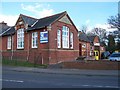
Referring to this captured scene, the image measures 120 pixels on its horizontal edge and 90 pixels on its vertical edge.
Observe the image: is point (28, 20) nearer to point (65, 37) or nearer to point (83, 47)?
point (65, 37)

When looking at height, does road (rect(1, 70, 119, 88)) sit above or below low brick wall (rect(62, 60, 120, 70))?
below

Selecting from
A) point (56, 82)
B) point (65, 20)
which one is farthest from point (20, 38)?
point (56, 82)

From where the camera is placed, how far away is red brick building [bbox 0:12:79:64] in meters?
29.9

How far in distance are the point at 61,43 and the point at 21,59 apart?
734 cm

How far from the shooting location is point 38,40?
31000 millimetres

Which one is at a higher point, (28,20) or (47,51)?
(28,20)

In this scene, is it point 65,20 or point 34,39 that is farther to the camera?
point 65,20

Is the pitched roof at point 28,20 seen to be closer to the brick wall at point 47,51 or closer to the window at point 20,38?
the brick wall at point 47,51

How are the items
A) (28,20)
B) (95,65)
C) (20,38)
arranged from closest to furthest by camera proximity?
(95,65) → (28,20) → (20,38)

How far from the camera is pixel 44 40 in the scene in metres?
30.0

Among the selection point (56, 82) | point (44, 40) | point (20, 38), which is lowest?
point (56, 82)

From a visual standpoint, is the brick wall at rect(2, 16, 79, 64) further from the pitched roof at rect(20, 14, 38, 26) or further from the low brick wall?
the low brick wall

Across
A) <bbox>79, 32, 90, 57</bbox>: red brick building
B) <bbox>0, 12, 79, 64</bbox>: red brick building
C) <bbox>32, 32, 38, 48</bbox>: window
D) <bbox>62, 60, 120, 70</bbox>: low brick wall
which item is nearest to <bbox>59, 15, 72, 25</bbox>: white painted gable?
<bbox>0, 12, 79, 64</bbox>: red brick building

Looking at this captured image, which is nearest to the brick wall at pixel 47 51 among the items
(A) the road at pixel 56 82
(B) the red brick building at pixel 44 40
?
(B) the red brick building at pixel 44 40
